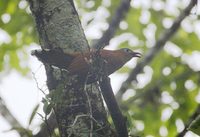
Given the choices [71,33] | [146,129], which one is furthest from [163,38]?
[71,33]

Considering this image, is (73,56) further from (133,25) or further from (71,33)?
(133,25)

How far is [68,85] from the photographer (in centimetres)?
348

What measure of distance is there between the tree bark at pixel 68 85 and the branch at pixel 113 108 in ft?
0.74

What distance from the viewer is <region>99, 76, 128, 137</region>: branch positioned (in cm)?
298

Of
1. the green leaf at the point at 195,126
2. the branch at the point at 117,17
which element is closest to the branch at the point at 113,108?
the green leaf at the point at 195,126

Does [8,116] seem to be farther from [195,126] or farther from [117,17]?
[195,126]

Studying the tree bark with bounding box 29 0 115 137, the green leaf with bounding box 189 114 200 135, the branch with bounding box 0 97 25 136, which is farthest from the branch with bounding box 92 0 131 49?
the green leaf with bounding box 189 114 200 135

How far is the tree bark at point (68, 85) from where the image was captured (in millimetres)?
3299

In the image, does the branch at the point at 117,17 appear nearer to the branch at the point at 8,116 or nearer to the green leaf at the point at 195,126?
the branch at the point at 8,116

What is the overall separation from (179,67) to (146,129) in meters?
1.25

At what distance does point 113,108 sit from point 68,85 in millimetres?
571

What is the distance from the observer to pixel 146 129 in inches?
227

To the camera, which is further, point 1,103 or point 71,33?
point 1,103

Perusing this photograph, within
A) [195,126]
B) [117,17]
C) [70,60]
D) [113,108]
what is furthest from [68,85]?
[117,17]
